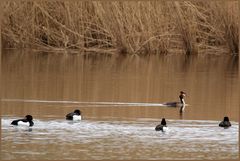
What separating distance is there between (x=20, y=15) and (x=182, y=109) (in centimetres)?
1229

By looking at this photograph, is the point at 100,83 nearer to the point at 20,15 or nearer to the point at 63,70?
the point at 63,70

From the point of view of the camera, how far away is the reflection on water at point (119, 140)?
38.0 ft

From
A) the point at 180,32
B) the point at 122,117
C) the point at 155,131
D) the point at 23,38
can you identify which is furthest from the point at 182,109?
the point at 23,38

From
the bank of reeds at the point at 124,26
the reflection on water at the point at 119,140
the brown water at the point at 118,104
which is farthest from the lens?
the bank of reeds at the point at 124,26

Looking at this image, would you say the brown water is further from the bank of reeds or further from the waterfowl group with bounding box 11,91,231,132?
the bank of reeds

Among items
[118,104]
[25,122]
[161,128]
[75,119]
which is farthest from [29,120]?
[118,104]

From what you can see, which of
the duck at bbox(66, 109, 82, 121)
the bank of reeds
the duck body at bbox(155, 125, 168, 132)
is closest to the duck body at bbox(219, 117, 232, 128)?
the duck body at bbox(155, 125, 168, 132)

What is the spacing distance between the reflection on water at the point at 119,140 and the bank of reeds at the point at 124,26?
41.2ft

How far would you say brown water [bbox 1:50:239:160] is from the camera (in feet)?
39.3

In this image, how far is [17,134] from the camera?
1308 cm

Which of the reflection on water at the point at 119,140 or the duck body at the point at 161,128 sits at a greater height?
the duck body at the point at 161,128

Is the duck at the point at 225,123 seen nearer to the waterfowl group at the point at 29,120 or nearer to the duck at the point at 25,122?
the waterfowl group at the point at 29,120

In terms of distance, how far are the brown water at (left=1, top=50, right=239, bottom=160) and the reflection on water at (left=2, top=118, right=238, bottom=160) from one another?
0.01m

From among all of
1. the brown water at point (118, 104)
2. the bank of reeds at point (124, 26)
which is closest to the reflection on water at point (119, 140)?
the brown water at point (118, 104)
